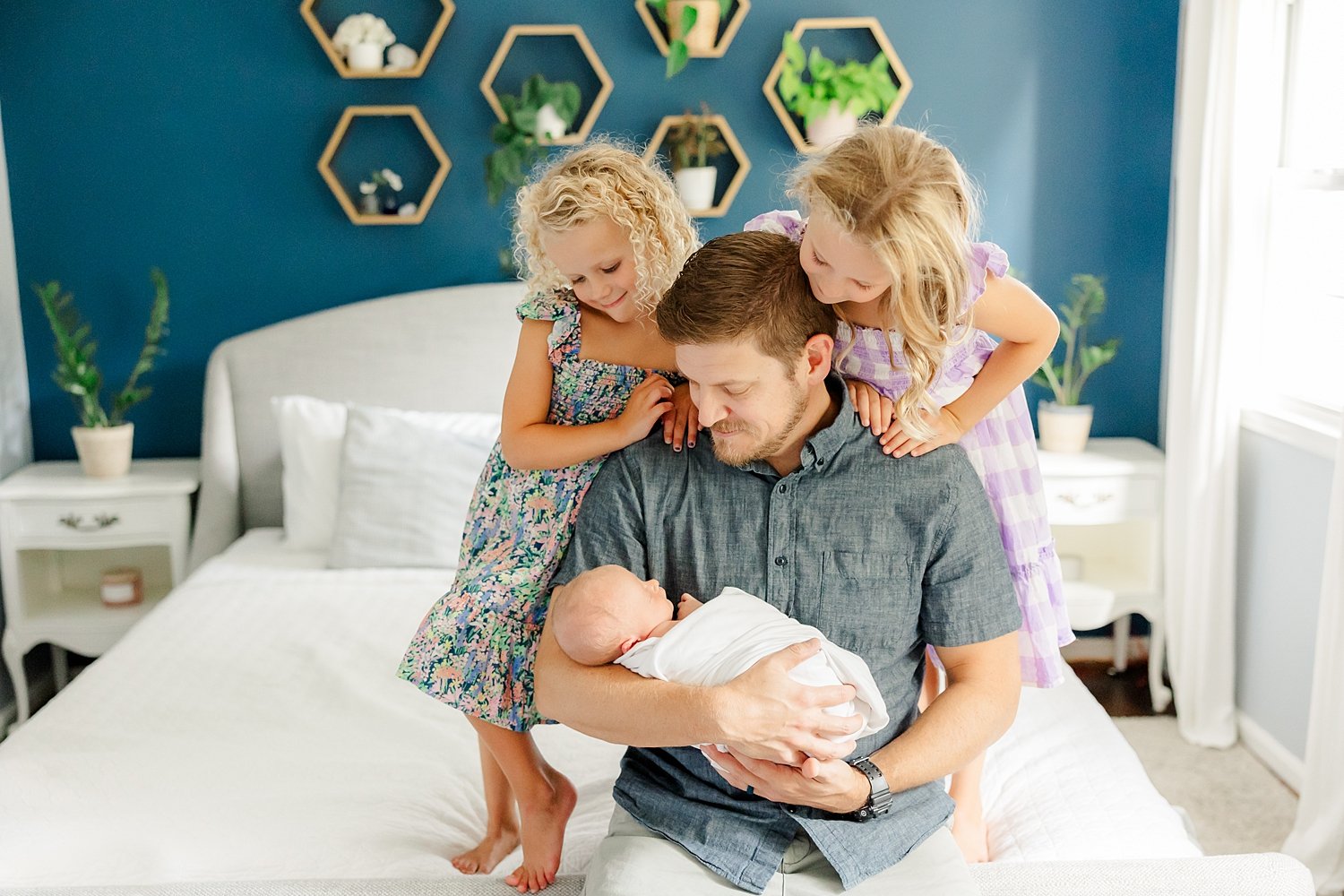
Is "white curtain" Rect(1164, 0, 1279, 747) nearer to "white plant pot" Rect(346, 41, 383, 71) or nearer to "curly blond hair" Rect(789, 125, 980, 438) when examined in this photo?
"curly blond hair" Rect(789, 125, 980, 438)

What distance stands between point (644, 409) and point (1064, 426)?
2.19m

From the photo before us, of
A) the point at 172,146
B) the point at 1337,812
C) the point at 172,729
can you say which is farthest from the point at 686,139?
the point at 1337,812

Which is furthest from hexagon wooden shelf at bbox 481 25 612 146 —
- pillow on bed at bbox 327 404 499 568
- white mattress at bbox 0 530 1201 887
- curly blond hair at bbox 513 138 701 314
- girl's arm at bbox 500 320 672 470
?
girl's arm at bbox 500 320 672 470

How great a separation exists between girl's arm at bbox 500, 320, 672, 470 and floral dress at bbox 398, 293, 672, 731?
2 cm

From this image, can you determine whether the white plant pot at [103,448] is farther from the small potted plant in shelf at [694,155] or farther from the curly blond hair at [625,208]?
the curly blond hair at [625,208]

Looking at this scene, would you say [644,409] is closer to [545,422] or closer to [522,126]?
[545,422]

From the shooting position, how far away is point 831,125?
3.42m

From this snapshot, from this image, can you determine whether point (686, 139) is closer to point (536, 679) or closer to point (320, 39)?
point (320, 39)

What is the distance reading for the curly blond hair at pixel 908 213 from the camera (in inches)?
54.3

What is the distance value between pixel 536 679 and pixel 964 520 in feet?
1.94

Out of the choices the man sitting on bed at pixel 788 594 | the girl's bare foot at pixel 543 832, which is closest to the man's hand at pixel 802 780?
the man sitting on bed at pixel 788 594

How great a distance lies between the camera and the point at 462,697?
1725 millimetres

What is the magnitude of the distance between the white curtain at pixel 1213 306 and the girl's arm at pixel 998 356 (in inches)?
63.6

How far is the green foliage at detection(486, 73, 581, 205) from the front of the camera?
3424 mm
